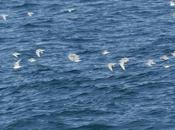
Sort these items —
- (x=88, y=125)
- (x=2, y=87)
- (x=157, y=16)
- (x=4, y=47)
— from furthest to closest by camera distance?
(x=157, y=16)
(x=4, y=47)
(x=2, y=87)
(x=88, y=125)

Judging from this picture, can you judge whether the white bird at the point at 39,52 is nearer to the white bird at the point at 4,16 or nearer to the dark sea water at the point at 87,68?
the dark sea water at the point at 87,68

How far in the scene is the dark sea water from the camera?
8081cm

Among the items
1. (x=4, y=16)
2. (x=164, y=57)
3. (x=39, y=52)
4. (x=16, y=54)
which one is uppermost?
(x=4, y=16)

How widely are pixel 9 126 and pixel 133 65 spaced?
61.4ft

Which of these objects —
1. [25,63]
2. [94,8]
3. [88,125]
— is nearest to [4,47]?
[25,63]

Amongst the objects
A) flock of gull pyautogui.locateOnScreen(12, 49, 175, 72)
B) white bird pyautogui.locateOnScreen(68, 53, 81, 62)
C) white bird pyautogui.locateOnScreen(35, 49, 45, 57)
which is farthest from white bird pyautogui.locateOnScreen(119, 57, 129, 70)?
white bird pyautogui.locateOnScreen(35, 49, 45, 57)

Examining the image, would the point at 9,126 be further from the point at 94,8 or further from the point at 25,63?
the point at 94,8

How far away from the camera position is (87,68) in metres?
92.0

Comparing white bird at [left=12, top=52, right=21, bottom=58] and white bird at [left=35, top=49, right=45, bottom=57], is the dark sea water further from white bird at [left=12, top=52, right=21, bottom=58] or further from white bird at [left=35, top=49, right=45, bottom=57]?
white bird at [left=35, top=49, right=45, bottom=57]

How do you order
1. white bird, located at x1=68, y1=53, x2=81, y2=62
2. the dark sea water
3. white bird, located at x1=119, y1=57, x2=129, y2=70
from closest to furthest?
the dark sea water, white bird, located at x1=119, y1=57, x2=129, y2=70, white bird, located at x1=68, y1=53, x2=81, y2=62

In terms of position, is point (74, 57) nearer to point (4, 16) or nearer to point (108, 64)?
point (108, 64)

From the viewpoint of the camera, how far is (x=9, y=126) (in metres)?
80.2

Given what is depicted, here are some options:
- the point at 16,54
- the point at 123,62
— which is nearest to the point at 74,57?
the point at 123,62

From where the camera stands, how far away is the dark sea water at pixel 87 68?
3182 inches
